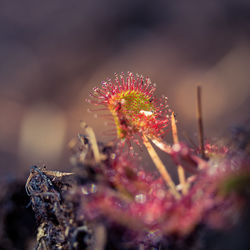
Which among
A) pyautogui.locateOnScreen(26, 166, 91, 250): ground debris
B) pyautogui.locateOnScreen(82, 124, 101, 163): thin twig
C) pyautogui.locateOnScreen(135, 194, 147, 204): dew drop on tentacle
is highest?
pyautogui.locateOnScreen(82, 124, 101, 163): thin twig

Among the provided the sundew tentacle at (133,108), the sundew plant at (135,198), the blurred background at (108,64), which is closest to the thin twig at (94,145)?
the sundew plant at (135,198)

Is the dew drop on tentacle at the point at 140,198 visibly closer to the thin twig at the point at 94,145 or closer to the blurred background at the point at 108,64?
the thin twig at the point at 94,145

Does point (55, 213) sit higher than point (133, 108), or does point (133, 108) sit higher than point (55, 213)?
point (133, 108)

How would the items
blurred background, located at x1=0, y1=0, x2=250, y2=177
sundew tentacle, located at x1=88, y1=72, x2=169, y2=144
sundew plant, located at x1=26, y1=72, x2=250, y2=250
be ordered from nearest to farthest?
sundew plant, located at x1=26, y1=72, x2=250, y2=250
sundew tentacle, located at x1=88, y1=72, x2=169, y2=144
blurred background, located at x1=0, y1=0, x2=250, y2=177

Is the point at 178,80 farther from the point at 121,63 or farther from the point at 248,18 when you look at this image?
the point at 248,18

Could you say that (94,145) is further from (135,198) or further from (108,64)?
(108,64)

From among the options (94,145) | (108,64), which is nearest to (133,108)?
(94,145)

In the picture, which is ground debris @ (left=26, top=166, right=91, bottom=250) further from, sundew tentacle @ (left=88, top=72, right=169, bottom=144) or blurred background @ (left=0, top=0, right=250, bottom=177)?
blurred background @ (left=0, top=0, right=250, bottom=177)

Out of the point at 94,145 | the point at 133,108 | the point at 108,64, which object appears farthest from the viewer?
the point at 108,64

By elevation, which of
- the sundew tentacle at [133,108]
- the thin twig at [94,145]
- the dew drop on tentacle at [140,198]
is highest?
the sundew tentacle at [133,108]

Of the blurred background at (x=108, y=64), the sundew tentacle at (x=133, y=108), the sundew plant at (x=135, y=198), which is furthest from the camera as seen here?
the blurred background at (x=108, y=64)

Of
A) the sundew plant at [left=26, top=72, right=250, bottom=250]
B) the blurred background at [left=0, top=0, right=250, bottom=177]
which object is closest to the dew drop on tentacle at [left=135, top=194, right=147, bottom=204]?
the sundew plant at [left=26, top=72, right=250, bottom=250]
